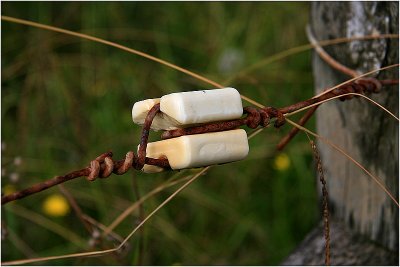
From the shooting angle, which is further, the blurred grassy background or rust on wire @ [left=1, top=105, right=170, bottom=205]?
the blurred grassy background

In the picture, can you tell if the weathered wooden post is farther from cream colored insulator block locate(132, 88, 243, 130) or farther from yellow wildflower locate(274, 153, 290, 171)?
yellow wildflower locate(274, 153, 290, 171)

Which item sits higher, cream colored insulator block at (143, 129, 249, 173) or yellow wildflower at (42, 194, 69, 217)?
cream colored insulator block at (143, 129, 249, 173)

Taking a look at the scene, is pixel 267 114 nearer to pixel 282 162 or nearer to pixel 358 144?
pixel 358 144

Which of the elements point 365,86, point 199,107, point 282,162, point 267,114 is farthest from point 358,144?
point 282,162

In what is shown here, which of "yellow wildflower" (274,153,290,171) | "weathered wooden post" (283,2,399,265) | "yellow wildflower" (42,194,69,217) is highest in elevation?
"weathered wooden post" (283,2,399,265)

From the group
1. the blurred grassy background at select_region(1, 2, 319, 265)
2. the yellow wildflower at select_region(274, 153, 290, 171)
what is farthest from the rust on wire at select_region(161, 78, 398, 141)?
the yellow wildflower at select_region(274, 153, 290, 171)

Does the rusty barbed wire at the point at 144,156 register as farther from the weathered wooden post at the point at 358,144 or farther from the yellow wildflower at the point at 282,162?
the yellow wildflower at the point at 282,162

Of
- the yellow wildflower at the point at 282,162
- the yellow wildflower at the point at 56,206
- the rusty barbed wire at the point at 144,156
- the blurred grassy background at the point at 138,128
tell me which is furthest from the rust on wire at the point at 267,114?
the yellow wildflower at the point at 56,206
